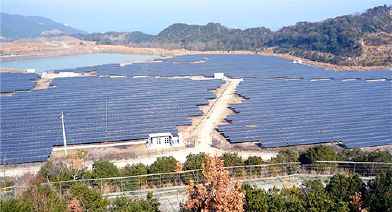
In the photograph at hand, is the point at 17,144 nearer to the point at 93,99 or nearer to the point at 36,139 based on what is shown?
the point at 36,139

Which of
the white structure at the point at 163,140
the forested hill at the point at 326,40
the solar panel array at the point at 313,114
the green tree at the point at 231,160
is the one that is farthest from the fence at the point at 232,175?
the forested hill at the point at 326,40

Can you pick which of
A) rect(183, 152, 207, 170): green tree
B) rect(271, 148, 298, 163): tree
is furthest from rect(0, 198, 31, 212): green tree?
rect(271, 148, 298, 163): tree

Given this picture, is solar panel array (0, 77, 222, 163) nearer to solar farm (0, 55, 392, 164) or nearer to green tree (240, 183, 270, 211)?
solar farm (0, 55, 392, 164)

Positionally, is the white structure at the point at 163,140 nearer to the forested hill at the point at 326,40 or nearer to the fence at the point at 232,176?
the fence at the point at 232,176

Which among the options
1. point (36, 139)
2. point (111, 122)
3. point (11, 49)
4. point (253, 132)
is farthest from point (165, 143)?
point (11, 49)

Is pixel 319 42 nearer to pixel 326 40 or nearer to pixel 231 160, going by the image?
pixel 326 40

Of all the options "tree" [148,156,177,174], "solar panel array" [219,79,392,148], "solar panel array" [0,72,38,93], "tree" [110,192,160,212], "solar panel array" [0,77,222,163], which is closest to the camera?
"tree" [110,192,160,212]
